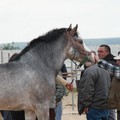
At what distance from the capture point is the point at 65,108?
13992mm

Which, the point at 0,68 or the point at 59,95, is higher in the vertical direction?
the point at 0,68

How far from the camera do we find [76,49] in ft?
23.0

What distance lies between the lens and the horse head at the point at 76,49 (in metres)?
6.95

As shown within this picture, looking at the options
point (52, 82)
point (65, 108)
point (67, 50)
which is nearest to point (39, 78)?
point (52, 82)

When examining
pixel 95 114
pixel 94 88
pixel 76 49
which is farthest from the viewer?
pixel 76 49

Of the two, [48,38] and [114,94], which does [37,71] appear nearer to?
[48,38]

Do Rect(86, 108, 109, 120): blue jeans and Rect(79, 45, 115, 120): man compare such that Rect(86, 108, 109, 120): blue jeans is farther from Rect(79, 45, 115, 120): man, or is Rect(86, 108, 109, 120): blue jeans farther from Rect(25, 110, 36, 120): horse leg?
Rect(25, 110, 36, 120): horse leg

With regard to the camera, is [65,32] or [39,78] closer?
[39,78]

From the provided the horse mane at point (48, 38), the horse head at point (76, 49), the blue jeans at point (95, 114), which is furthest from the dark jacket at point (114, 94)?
the horse mane at point (48, 38)

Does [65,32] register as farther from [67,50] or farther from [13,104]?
[13,104]

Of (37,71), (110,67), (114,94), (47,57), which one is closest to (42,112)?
(37,71)

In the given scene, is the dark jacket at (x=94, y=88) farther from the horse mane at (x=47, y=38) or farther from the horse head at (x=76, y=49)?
the horse mane at (x=47, y=38)

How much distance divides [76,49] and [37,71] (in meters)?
0.85

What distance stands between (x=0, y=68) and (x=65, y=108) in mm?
7853
